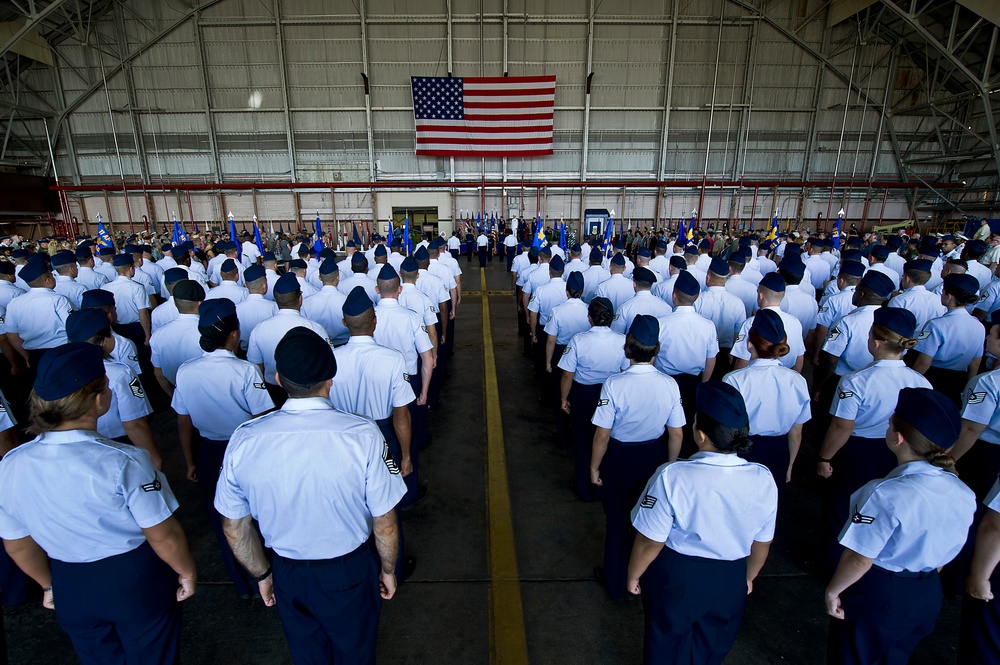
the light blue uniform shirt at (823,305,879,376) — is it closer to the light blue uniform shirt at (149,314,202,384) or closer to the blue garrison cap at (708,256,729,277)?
the blue garrison cap at (708,256,729,277)

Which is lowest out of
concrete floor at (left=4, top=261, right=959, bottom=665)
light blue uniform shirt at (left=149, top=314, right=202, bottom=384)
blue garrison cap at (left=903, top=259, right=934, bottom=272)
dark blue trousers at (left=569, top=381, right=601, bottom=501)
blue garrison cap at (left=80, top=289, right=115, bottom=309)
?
concrete floor at (left=4, top=261, right=959, bottom=665)

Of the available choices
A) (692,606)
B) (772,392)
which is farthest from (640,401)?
(692,606)

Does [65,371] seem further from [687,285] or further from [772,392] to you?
[687,285]

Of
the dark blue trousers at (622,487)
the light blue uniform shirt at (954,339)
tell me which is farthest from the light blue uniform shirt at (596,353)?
the light blue uniform shirt at (954,339)

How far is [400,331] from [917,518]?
143 inches

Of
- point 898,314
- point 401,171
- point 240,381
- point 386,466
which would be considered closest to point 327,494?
point 386,466

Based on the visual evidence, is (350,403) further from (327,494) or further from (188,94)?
(188,94)

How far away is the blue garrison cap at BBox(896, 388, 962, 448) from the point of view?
179 cm

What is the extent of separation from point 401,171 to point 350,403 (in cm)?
2190

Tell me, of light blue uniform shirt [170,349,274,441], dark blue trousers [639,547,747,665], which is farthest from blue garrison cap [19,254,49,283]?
dark blue trousers [639,547,747,665]

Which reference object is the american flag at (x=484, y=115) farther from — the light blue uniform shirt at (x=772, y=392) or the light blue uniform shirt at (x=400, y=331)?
the light blue uniform shirt at (x=772, y=392)

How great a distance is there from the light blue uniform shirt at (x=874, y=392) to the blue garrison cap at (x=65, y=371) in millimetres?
3936

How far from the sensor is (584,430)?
13.4 ft

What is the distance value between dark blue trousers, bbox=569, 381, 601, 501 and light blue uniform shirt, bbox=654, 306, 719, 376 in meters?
0.70
